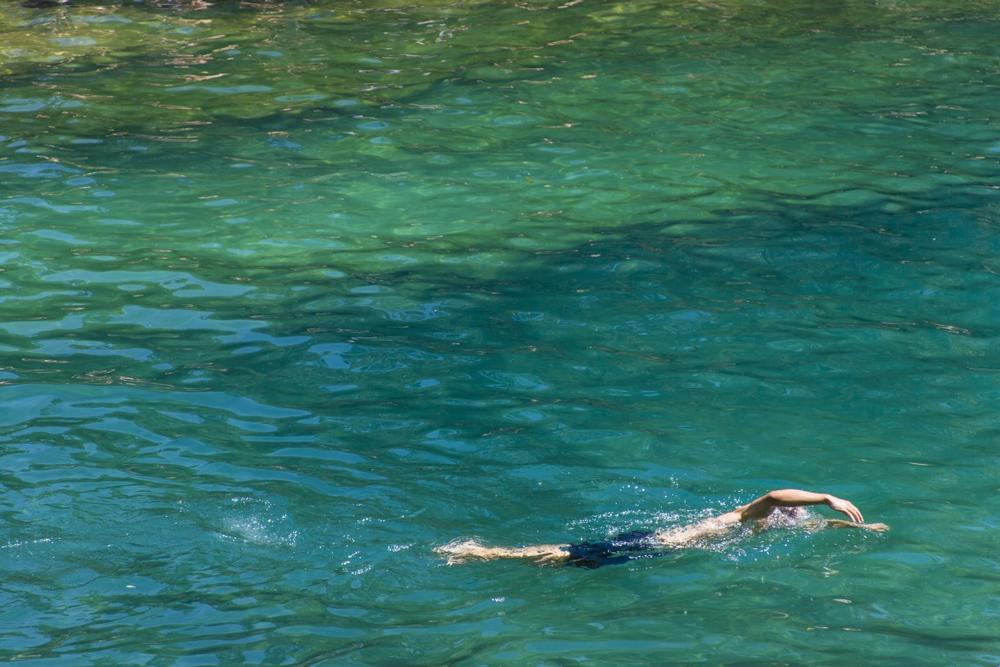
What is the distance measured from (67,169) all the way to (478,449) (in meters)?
7.23

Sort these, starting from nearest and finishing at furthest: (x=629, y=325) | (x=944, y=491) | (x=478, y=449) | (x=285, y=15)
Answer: (x=944, y=491) < (x=478, y=449) < (x=629, y=325) < (x=285, y=15)

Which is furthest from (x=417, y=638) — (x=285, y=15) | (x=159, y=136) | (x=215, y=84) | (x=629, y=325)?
(x=285, y=15)

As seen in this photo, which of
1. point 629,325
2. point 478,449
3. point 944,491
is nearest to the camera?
point 944,491

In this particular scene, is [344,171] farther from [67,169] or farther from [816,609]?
[816,609]

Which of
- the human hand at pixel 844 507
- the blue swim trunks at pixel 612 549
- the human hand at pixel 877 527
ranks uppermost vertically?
the human hand at pixel 844 507

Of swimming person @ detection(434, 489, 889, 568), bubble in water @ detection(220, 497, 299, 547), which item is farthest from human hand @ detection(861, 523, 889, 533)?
bubble in water @ detection(220, 497, 299, 547)

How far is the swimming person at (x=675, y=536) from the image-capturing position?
711cm

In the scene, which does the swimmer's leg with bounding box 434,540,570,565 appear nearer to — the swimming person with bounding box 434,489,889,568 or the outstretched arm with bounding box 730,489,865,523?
the swimming person with bounding box 434,489,889,568

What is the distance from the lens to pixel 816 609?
6.64 m

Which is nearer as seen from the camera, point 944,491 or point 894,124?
point 944,491

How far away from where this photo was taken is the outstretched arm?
6.96 metres

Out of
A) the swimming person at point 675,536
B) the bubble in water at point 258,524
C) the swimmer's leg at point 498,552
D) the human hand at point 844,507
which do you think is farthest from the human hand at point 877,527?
the bubble in water at point 258,524

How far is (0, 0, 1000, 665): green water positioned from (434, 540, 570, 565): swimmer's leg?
10 cm

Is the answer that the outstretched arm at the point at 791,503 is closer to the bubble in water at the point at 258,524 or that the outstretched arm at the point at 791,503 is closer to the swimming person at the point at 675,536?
the swimming person at the point at 675,536
